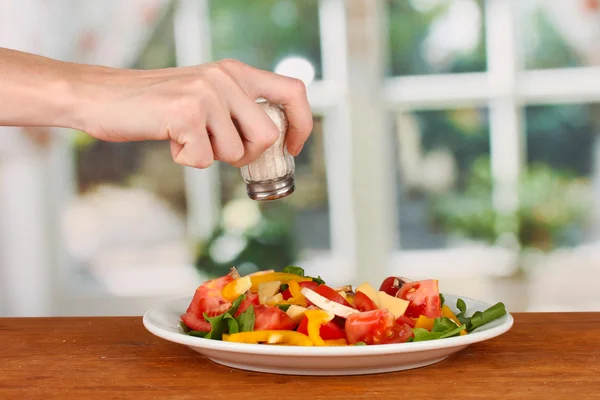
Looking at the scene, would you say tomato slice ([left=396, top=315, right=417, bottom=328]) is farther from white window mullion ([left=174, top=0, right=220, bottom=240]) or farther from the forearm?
white window mullion ([left=174, top=0, right=220, bottom=240])

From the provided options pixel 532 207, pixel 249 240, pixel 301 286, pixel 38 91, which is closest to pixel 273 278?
pixel 301 286

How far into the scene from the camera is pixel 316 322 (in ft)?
3.04

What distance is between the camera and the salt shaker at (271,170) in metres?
1.04

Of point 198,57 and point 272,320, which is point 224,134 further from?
point 198,57

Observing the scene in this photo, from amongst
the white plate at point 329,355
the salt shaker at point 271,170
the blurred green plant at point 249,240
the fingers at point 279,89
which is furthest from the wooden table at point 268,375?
the blurred green plant at point 249,240

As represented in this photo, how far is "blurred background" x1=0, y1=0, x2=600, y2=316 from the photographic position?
11.6 feet

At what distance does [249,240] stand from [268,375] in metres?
2.63

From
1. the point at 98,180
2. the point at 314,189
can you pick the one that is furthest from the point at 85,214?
the point at 314,189

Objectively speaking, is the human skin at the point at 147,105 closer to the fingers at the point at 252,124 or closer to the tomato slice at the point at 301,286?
the fingers at the point at 252,124

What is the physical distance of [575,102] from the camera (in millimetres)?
3537

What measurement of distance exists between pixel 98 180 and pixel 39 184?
264 millimetres

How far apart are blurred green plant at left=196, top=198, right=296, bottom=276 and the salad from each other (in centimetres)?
243

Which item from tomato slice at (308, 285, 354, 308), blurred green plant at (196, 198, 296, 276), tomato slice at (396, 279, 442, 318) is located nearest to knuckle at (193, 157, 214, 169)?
tomato slice at (308, 285, 354, 308)

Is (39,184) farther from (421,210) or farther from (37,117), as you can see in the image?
(37,117)
